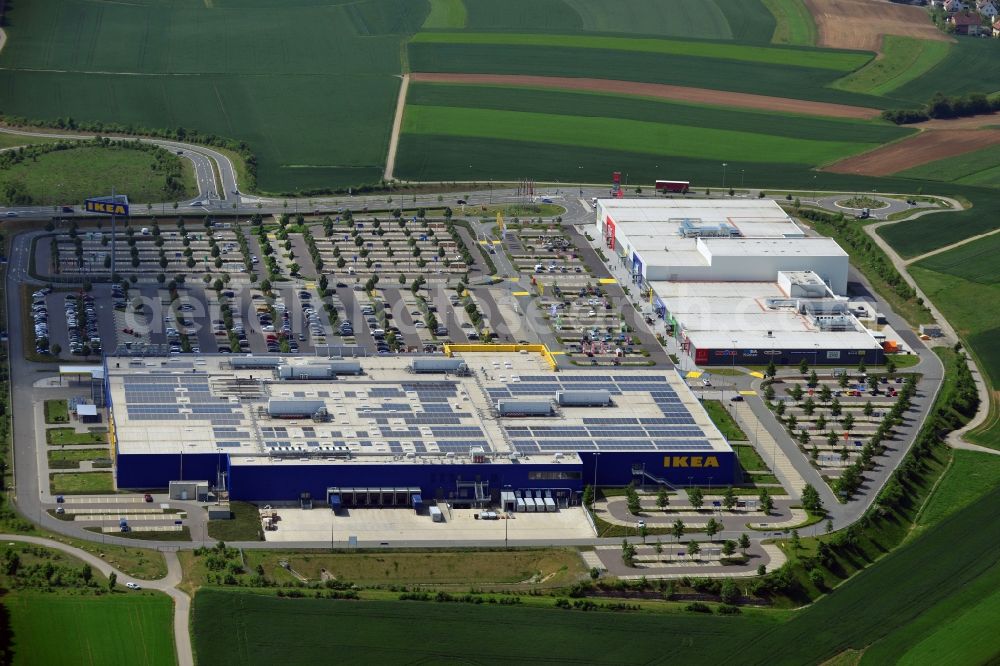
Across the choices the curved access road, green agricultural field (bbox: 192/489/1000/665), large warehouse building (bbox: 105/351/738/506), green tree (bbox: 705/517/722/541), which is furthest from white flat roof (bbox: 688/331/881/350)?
the curved access road

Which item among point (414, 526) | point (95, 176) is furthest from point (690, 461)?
point (95, 176)

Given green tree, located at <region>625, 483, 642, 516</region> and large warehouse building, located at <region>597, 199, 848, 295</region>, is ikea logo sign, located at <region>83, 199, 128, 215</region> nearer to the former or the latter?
large warehouse building, located at <region>597, 199, 848, 295</region>

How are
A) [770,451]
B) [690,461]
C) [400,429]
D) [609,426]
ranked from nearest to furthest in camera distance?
[690,461] < [400,429] < [609,426] < [770,451]

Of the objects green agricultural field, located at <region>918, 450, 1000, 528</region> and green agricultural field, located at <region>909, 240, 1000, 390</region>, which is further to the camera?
green agricultural field, located at <region>909, 240, 1000, 390</region>

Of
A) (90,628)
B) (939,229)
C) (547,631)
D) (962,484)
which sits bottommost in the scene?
(547,631)

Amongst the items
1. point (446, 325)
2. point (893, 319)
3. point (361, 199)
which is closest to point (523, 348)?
point (446, 325)

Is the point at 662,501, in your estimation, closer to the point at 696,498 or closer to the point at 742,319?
the point at 696,498
